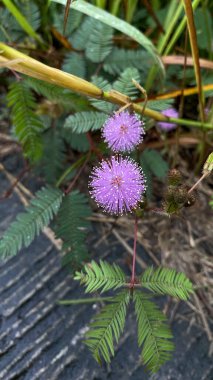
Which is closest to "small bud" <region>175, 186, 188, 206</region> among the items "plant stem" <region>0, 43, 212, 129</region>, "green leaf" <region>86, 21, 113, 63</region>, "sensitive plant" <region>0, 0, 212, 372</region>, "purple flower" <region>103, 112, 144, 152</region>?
"sensitive plant" <region>0, 0, 212, 372</region>

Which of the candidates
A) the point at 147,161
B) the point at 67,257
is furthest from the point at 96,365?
the point at 147,161

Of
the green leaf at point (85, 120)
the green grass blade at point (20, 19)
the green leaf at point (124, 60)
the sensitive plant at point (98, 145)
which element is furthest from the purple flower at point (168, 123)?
the green grass blade at point (20, 19)

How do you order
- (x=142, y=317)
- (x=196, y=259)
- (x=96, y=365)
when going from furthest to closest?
1. (x=196, y=259)
2. (x=96, y=365)
3. (x=142, y=317)

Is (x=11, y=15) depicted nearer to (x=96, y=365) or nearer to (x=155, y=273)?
(x=155, y=273)

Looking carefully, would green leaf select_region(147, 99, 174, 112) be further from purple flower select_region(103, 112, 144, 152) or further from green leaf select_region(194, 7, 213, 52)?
green leaf select_region(194, 7, 213, 52)

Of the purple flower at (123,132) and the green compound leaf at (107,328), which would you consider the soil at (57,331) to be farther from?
the purple flower at (123,132)

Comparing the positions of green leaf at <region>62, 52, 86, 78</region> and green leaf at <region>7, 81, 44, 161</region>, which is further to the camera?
green leaf at <region>62, 52, 86, 78</region>
